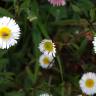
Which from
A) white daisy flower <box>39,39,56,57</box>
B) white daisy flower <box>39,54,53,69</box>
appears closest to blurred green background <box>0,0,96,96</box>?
white daisy flower <box>39,54,53,69</box>

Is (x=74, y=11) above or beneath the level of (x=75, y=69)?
above

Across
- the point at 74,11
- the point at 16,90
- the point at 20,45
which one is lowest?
the point at 16,90

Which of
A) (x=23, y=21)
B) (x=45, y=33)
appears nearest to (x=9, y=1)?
(x=23, y=21)

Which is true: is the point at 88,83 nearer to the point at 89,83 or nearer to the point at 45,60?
the point at 89,83

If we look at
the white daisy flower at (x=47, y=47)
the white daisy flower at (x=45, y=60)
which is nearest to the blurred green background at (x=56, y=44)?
the white daisy flower at (x=45, y=60)

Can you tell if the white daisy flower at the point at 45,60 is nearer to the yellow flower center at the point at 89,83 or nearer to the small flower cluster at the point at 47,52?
the small flower cluster at the point at 47,52

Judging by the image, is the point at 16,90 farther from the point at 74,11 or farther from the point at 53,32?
the point at 74,11

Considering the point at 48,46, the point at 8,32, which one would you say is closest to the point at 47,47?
the point at 48,46
